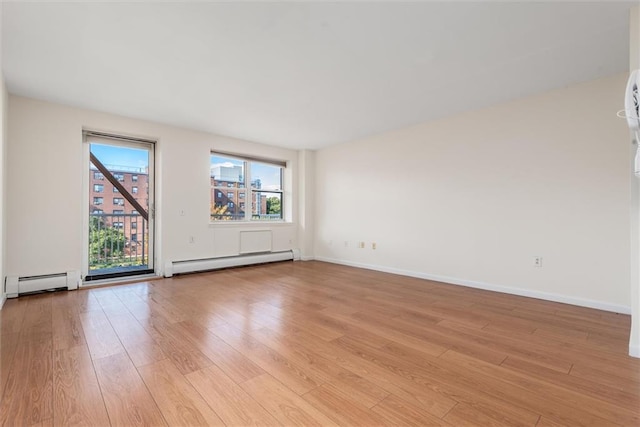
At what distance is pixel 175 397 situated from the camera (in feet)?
4.69

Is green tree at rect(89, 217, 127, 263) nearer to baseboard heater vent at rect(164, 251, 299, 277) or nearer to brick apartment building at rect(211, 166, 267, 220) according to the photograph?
baseboard heater vent at rect(164, 251, 299, 277)

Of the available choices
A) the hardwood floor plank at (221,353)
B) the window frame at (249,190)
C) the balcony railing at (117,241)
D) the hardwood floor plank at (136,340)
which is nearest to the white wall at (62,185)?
the balcony railing at (117,241)

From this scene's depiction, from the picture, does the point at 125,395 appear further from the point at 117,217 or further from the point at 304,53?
the point at 117,217

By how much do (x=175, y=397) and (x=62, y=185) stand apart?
11.5ft

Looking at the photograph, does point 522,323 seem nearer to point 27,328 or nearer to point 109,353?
point 109,353

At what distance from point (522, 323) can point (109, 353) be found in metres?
3.28

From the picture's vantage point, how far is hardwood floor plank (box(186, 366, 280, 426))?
1272 mm

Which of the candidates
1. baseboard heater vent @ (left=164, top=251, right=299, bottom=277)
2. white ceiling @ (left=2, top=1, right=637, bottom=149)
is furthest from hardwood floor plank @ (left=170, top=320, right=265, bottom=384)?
white ceiling @ (left=2, top=1, right=637, bottom=149)

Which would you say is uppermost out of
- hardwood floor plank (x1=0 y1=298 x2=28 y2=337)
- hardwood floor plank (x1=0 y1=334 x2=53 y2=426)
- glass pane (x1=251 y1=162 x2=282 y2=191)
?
glass pane (x1=251 y1=162 x2=282 y2=191)

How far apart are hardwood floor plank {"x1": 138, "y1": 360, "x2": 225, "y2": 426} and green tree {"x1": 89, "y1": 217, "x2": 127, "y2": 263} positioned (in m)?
3.29

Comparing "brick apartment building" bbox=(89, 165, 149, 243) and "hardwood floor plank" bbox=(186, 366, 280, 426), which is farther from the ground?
"brick apartment building" bbox=(89, 165, 149, 243)

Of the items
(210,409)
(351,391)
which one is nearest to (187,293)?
(210,409)

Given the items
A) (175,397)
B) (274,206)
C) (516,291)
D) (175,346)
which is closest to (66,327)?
(175,346)

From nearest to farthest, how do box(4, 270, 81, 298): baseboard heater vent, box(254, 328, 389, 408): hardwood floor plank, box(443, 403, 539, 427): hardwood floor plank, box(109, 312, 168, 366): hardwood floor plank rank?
1. box(443, 403, 539, 427): hardwood floor plank
2. box(254, 328, 389, 408): hardwood floor plank
3. box(109, 312, 168, 366): hardwood floor plank
4. box(4, 270, 81, 298): baseboard heater vent
